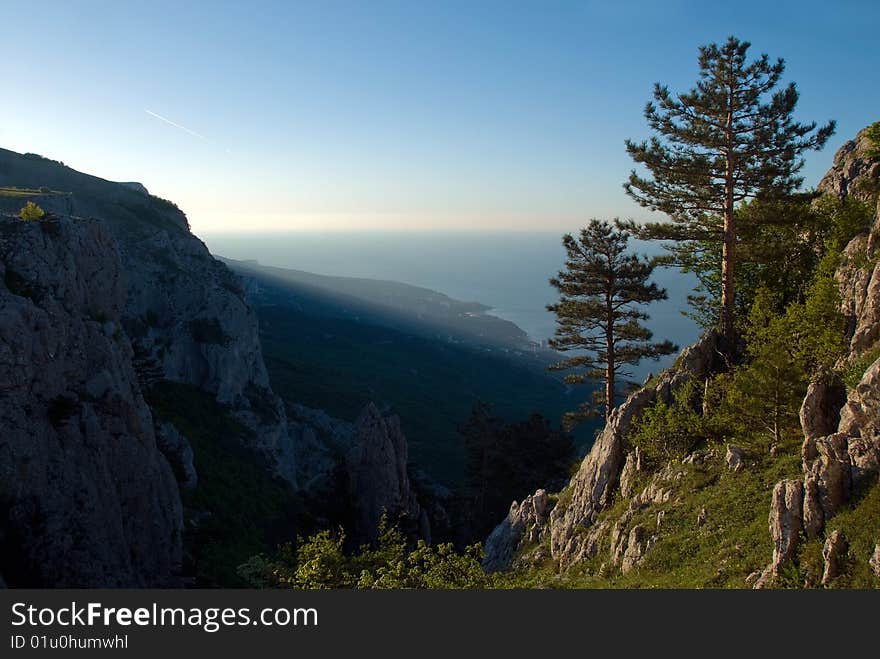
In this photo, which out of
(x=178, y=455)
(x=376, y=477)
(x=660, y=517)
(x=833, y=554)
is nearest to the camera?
(x=833, y=554)

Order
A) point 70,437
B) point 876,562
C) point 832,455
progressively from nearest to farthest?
1. point 876,562
2. point 832,455
3. point 70,437

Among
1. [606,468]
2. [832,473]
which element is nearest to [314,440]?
[606,468]

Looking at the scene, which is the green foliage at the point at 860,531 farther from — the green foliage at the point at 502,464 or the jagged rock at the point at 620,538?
the green foliage at the point at 502,464

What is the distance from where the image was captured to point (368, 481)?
35.7m

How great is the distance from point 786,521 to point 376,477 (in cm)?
2917

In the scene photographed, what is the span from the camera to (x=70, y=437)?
19.0 meters

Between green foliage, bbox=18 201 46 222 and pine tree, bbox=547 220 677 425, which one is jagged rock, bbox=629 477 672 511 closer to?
pine tree, bbox=547 220 677 425

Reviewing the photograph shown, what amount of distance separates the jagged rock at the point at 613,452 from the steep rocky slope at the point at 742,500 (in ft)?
0.17

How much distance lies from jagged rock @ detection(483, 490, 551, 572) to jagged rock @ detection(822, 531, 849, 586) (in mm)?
13260

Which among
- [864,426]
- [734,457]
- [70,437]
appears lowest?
[70,437]

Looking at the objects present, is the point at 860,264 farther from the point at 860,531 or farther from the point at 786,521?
the point at 860,531

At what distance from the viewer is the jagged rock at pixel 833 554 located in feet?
27.1

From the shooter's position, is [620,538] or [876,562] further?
[620,538]

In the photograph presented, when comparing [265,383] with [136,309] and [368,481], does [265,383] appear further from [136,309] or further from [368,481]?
[368,481]
